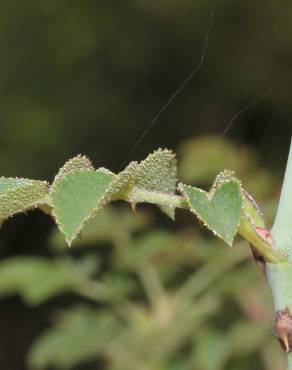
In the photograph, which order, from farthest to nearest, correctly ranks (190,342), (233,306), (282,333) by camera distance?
(233,306), (190,342), (282,333)

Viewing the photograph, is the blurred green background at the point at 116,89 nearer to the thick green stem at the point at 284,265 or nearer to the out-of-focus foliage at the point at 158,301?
the out-of-focus foliage at the point at 158,301

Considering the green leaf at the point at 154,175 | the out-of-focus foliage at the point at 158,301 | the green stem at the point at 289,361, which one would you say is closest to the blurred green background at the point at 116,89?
the out-of-focus foliage at the point at 158,301

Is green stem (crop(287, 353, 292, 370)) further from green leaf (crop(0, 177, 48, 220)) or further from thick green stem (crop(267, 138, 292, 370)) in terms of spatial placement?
green leaf (crop(0, 177, 48, 220))

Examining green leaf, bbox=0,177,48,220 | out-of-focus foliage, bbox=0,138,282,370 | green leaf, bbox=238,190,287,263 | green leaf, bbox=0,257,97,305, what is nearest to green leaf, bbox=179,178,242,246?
green leaf, bbox=238,190,287,263

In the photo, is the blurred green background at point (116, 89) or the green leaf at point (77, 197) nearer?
the green leaf at point (77, 197)

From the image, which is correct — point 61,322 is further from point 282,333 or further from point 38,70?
point 38,70

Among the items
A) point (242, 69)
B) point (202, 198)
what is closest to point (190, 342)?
point (202, 198)
